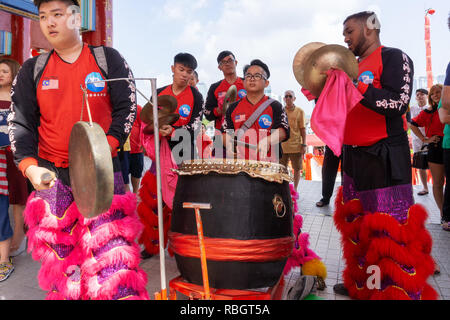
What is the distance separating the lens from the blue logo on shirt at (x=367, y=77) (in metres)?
1.96

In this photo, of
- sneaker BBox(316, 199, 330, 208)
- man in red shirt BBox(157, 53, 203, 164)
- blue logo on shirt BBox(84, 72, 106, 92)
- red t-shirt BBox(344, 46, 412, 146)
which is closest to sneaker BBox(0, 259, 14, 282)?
man in red shirt BBox(157, 53, 203, 164)

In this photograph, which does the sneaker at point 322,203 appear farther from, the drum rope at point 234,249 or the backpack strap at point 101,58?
the backpack strap at point 101,58

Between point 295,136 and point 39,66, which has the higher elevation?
point 39,66

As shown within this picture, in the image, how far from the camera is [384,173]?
2.00 meters

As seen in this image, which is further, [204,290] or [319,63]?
[319,63]

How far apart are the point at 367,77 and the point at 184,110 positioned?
5.90 ft

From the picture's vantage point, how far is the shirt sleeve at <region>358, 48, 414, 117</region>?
5.95 feet

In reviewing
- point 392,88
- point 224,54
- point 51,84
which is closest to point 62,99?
point 51,84

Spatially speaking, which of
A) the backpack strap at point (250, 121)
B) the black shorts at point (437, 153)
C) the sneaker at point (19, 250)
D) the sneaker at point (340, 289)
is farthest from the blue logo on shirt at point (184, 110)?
the black shorts at point (437, 153)

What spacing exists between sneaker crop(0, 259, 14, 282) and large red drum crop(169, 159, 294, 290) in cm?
191

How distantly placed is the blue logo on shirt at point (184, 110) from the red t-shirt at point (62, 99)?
4.61ft

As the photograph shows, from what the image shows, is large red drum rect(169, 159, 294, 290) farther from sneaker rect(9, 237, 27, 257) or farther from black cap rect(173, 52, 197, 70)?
sneaker rect(9, 237, 27, 257)

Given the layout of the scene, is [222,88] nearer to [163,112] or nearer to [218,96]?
[218,96]
